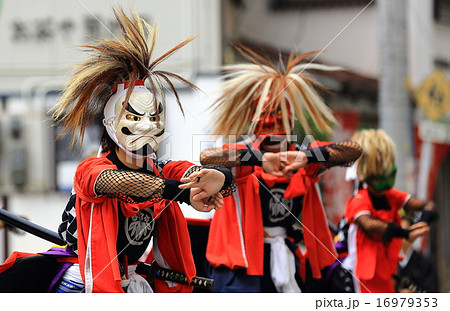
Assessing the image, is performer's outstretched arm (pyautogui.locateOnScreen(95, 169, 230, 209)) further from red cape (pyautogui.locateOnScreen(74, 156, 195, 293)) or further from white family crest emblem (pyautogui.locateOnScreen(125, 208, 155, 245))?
white family crest emblem (pyautogui.locateOnScreen(125, 208, 155, 245))

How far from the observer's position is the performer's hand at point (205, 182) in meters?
2.50

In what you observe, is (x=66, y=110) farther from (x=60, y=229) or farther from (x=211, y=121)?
(x=211, y=121)

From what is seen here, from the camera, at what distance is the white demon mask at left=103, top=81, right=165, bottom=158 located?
8.54 feet

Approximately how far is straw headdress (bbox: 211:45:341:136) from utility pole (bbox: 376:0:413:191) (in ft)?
9.17

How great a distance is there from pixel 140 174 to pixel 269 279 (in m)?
1.29

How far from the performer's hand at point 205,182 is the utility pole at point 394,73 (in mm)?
3912

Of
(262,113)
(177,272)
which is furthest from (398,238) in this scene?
(177,272)

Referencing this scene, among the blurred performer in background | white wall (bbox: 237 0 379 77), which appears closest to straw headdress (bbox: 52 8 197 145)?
the blurred performer in background

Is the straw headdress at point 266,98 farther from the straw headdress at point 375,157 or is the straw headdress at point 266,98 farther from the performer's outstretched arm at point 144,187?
the performer's outstretched arm at point 144,187

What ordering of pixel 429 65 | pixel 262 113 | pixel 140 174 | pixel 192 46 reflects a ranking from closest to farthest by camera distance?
pixel 140 174
pixel 262 113
pixel 192 46
pixel 429 65

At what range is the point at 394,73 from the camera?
635cm

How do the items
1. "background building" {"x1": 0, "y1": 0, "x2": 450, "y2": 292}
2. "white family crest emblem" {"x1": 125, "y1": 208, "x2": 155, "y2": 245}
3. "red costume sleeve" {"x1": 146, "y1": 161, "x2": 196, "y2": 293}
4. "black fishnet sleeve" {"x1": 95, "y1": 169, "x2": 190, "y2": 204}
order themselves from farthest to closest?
"background building" {"x1": 0, "y1": 0, "x2": 450, "y2": 292} < "red costume sleeve" {"x1": 146, "y1": 161, "x2": 196, "y2": 293} < "white family crest emblem" {"x1": 125, "y1": 208, "x2": 155, "y2": 245} < "black fishnet sleeve" {"x1": 95, "y1": 169, "x2": 190, "y2": 204}

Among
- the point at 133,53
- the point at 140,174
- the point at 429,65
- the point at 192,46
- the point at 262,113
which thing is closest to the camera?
the point at 140,174

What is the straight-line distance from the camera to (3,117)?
823 cm
